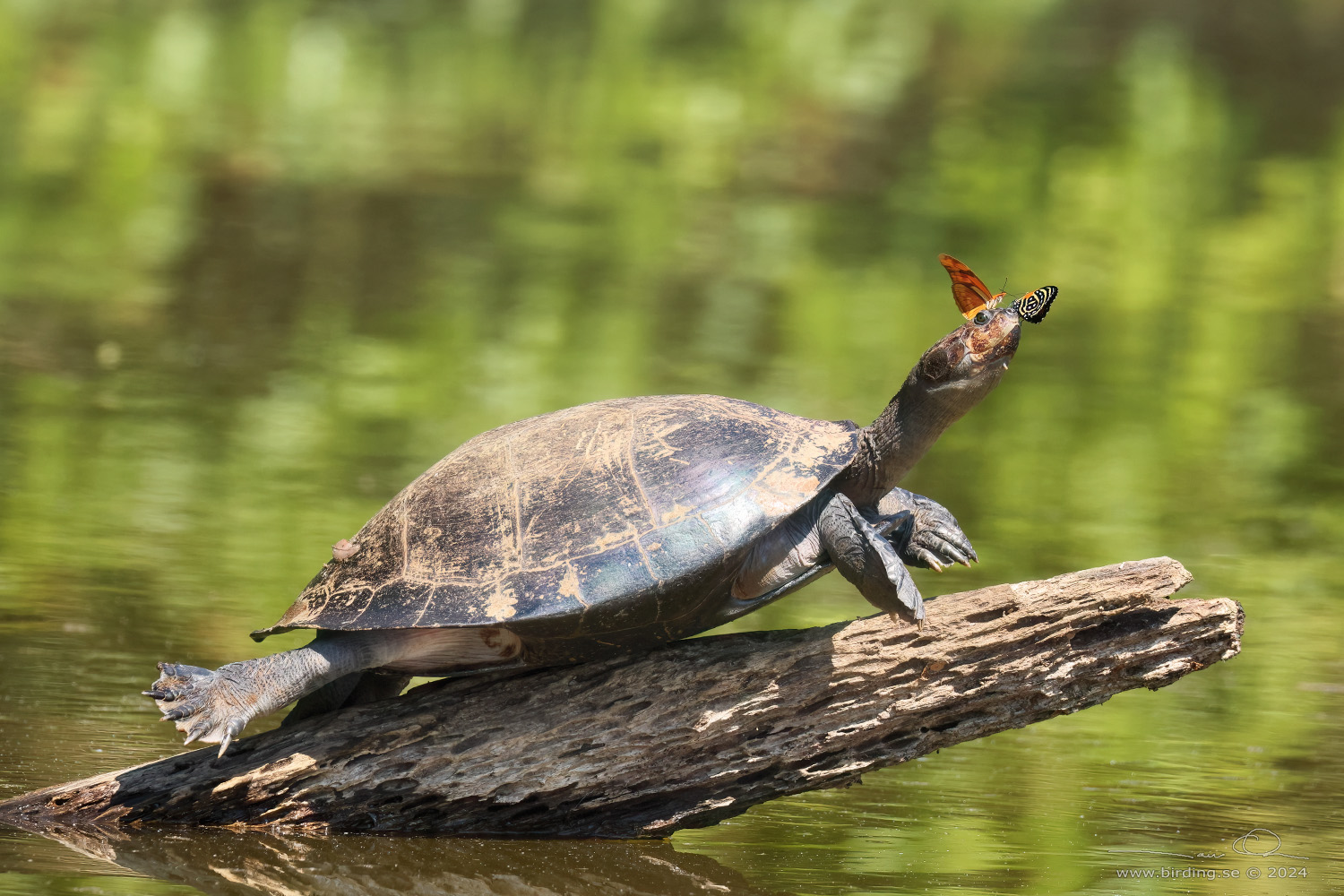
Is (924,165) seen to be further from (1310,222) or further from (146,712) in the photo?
(146,712)

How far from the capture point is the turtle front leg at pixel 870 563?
4.24 meters

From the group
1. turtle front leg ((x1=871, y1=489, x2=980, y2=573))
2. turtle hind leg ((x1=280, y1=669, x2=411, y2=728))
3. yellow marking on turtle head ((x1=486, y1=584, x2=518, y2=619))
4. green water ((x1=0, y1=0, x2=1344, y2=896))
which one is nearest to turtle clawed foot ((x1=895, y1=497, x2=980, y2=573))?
turtle front leg ((x1=871, y1=489, x2=980, y2=573))

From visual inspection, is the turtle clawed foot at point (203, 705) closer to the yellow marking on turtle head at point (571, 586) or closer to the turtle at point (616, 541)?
the turtle at point (616, 541)

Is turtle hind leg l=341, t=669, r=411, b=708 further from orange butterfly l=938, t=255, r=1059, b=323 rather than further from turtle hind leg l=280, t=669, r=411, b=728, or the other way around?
orange butterfly l=938, t=255, r=1059, b=323

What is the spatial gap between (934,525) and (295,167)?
41.5ft

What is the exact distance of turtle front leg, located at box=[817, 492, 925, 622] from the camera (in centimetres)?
424

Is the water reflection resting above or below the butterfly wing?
below

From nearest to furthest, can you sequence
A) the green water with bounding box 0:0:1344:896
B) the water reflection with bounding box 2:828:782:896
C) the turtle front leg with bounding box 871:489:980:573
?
1. the water reflection with bounding box 2:828:782:896
2. the turtle front leg with bounding box 871:489:980:573
3. the green water with bounding box 0:0:1344:896

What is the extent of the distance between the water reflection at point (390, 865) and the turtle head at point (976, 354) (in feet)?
4.91

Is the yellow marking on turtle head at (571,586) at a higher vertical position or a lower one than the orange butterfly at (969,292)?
lower

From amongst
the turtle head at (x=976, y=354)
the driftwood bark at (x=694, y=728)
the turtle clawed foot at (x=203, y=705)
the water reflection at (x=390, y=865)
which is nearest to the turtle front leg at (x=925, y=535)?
the driftwood bark at (x=694, y=728)

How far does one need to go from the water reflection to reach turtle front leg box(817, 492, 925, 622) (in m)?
0.87

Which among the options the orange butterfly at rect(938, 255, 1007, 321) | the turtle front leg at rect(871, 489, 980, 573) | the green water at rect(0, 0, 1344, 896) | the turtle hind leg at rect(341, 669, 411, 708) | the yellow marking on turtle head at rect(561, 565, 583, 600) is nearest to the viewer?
the yellow marking on turtle head at rect(561, 565, 583, 600)

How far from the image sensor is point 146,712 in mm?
5324
